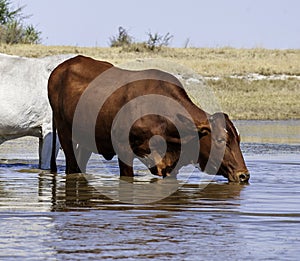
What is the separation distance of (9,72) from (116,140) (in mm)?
2502

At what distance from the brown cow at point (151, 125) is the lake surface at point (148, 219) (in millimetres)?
292

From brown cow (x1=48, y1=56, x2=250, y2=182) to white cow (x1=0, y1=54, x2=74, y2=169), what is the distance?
1.30 meters

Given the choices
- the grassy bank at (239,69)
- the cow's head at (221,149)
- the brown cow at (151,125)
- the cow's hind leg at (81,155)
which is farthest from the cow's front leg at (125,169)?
the grassy bank at (239,69)

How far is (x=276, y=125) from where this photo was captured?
20.1m

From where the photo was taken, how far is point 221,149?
945 centimetres

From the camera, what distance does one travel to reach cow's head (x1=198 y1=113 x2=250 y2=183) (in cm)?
938

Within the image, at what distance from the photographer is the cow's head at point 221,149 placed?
9383 millimetres

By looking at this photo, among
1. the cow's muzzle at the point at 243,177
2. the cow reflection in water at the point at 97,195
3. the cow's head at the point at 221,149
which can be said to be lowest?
the cow reflection in water at the point at 97,195

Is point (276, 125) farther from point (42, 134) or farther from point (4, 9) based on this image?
point (4, 9)

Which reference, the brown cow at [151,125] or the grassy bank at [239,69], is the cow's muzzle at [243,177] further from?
the grassy bank at [239,69]

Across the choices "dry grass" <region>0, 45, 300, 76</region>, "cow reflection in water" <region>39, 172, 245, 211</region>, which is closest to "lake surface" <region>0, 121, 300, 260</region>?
"cow reflection in water" <region>39, 172, 245, 211</region>

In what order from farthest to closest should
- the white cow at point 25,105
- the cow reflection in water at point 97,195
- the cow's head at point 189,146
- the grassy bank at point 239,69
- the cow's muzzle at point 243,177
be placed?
the grassy bank at point 239,69 → the white cow at point 25,105 → the cow's muzzle at point 243,177 → the cow's head at point 189,146 → the cow reflection in water at point 97,195

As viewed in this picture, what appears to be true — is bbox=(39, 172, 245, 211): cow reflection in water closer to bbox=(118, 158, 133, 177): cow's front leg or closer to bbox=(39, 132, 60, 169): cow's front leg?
bbox=(118, 158, 133, 177): cow's front leg

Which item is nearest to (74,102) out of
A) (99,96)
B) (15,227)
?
(99,96)
